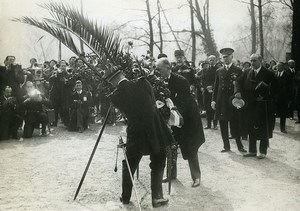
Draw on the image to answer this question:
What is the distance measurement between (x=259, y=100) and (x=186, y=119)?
2.18 metres

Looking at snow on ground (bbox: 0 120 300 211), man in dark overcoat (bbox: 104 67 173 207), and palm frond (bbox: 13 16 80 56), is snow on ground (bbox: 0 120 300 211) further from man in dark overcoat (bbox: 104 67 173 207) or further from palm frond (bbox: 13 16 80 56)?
palm frond (bbox: 13 16 80 56)

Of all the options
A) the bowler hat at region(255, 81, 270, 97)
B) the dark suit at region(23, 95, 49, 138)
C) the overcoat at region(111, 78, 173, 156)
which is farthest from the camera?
the dark suit at region(23, 95, 49, 138)

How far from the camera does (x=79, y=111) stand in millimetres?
11344

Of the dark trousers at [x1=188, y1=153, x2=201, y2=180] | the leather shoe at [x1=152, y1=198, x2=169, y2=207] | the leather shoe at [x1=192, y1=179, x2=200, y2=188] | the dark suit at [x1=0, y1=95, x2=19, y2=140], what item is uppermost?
the dark suit at [x1=0, y1=95, x2=19, y2=140]

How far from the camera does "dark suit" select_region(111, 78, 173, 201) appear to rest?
457 centimetres

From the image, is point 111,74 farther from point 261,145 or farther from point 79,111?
point 79,111

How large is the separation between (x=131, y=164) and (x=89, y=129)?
698 centimetres

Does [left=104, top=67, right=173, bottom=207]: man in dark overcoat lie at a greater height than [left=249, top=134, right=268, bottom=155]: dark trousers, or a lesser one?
greater

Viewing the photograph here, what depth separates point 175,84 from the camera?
19.1 ft

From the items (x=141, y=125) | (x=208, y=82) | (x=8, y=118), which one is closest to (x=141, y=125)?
(x=141, y=125)

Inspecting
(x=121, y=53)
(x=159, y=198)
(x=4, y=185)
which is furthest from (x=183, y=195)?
(x=4, y=185)

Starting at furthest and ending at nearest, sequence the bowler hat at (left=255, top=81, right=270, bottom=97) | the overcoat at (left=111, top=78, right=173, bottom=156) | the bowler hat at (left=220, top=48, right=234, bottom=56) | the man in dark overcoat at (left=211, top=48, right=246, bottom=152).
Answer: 1. the man in dark overcoat at (left=211, top=48, right=246, bottom=152)
2. the bowler hat at (left=220, top=48, right=234, bottom=56)
3. the bowler hat at (left=255, top=81, right=270, bottom=97)
4. the overcoat at (left=111, top=78, right=173, bottom=156)

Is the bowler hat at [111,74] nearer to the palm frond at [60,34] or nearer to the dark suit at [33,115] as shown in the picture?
the palm frond at [60,34]

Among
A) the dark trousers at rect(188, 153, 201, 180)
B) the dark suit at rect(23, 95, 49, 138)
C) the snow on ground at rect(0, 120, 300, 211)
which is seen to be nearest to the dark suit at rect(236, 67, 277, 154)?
the snow on ground at rect(0, 120, 300, 211)
